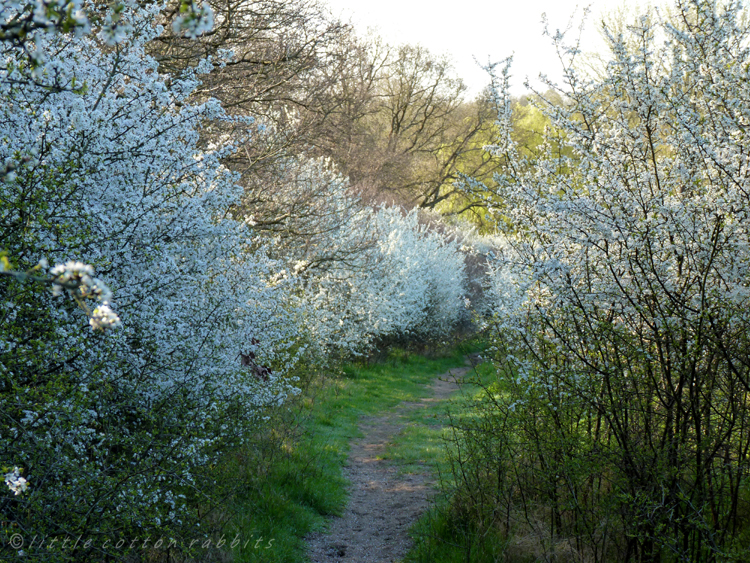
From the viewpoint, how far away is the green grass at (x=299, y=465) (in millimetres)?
5430

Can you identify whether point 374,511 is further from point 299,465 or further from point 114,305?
point 114,305

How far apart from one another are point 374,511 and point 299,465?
1.06m

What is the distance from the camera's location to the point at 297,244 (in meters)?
13.4

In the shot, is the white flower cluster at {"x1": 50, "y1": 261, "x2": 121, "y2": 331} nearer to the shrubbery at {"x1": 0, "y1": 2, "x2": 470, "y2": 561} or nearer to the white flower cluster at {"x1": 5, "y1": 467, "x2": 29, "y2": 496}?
the white flower cluster at {"x1": 5, "y1": 467, "x2": 29, "y2": 496}

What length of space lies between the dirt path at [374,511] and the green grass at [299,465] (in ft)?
0.59

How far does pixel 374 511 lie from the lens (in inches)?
279

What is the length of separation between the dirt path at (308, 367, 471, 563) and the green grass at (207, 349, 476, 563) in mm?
181

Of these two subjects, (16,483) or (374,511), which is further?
(374,511)

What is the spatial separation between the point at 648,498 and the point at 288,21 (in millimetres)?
8688

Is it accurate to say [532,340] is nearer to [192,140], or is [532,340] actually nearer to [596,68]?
[192,140]

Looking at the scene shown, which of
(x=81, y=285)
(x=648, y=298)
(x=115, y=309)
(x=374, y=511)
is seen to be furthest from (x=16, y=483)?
(x=374, y=511)

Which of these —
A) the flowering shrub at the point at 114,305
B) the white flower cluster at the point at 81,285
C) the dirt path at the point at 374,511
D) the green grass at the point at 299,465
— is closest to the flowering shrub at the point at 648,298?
the dirt path at the point at 374,511

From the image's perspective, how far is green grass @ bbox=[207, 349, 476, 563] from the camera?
5.43m

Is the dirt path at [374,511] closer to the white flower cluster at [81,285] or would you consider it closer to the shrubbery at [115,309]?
the shrubbery at [115,309]
